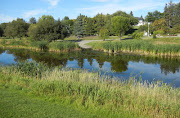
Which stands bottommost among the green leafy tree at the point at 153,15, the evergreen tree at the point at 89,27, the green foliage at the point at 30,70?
the green foliage at the point at 30,70

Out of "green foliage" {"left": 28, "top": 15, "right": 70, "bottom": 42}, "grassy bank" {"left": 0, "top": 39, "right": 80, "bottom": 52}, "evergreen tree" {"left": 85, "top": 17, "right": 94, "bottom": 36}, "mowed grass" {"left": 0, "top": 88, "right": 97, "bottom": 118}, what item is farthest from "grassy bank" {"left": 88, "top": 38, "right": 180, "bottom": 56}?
"evergreen tree" {"left": 85, "top": 17, "right": 94, "bottom": 36}

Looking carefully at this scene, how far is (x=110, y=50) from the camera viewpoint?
26.4 meters

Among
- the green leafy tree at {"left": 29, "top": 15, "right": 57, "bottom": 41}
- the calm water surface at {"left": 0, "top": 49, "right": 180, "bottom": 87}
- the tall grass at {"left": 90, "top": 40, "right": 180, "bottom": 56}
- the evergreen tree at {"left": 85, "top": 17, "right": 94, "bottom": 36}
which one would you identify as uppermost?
the evergreen tree at {"left": 85, "top": 17, "right": 94, "bottom": 36}

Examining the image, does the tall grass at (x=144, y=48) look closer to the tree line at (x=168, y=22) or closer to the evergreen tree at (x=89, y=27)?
the tree line at (x=168, y=22)

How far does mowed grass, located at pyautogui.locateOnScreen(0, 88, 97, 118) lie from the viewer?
17.2 ft

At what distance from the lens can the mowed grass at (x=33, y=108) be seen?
5.25 meters

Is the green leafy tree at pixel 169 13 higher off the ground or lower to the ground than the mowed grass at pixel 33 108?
higher

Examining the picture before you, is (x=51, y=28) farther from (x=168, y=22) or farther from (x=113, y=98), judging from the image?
(x=168, y=22)

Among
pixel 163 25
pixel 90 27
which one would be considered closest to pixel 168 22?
pixel 163 25

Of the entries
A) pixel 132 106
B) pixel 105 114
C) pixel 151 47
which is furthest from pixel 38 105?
pixel 151 47

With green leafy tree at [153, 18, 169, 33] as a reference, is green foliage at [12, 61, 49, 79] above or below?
below

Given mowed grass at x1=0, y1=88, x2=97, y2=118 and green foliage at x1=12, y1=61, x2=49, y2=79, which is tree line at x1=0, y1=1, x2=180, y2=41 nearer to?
green foliage at x1=12, y1=61, x2=49, y2=79

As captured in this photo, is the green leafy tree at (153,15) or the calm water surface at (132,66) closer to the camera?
the calm water surface at (132,66)

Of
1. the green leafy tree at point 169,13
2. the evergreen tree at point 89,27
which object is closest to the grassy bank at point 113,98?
the green leafy tree at point 169,13
